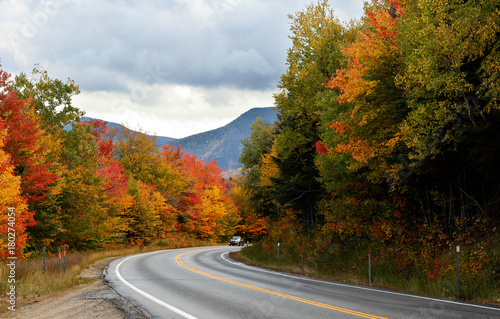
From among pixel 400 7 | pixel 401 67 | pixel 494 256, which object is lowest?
pixel 494 256

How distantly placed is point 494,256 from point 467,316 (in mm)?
4335

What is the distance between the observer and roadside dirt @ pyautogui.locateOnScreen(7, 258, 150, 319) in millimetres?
8188

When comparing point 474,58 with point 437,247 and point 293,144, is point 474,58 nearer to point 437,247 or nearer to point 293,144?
point 437,247

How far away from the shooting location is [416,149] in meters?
12.0

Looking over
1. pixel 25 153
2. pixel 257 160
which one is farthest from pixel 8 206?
pixel 257 160

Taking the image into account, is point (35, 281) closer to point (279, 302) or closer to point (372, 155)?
point (279, 302)

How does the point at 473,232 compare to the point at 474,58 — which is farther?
the point at 473,232

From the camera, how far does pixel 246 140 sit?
1672 inches

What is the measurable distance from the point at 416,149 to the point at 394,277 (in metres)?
4.70

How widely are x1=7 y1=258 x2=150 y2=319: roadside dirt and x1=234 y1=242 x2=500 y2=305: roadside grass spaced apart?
8.30 m

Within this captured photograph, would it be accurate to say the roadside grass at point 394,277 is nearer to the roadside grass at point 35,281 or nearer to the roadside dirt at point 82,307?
the roadside dirt at point 82,307

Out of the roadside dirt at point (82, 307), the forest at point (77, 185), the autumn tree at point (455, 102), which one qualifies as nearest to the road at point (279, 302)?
the roadside dirt at point (82, 307)

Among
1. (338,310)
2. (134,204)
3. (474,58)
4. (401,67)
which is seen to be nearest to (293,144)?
(401,67)

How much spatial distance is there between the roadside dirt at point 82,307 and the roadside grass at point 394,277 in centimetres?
830
